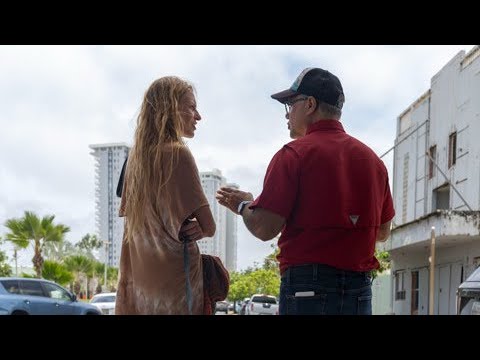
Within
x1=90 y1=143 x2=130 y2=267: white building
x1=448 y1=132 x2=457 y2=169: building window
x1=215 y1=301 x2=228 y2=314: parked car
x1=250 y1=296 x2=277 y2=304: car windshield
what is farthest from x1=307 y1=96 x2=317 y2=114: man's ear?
x1=90 y1=143 x2=130 y2=267: white building

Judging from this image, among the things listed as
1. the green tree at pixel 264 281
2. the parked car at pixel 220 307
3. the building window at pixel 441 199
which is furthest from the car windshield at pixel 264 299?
the green tree at pixel 264 281

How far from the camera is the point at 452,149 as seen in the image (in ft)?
77.2

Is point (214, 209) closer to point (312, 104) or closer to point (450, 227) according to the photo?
point (312, 104)

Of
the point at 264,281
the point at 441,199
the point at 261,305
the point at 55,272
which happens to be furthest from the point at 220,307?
the point at 264,281

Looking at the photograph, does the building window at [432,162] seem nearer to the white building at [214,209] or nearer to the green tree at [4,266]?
the white building at [214,209]

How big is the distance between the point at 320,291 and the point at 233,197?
0.47 meters

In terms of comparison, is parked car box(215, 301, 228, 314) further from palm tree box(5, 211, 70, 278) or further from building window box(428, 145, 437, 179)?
palm tree box(5, 211, 70, 278)

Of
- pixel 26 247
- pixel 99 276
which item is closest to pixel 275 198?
pixel 26 247

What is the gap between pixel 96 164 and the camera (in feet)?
264

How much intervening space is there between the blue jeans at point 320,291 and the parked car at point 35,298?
14.8 meters
